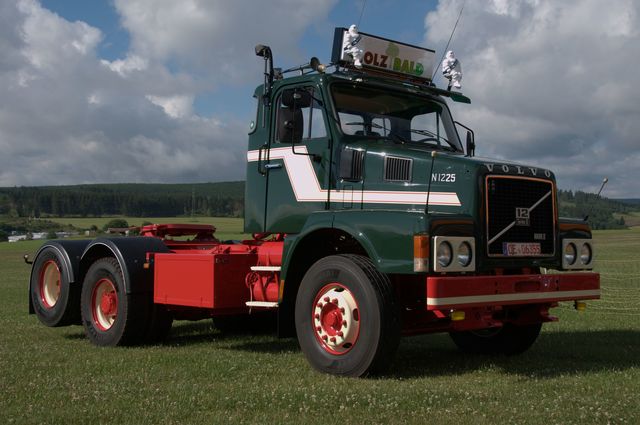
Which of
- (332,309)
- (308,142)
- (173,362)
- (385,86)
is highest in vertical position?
(385,86)

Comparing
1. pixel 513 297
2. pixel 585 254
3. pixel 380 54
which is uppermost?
pixel 380 54

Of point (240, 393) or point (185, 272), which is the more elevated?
point (185, 272)

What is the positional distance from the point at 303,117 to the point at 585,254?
355 centimetres

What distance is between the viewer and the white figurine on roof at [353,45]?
8992mm

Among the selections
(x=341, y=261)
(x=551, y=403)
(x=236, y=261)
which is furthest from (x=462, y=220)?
(x=236, y=261)

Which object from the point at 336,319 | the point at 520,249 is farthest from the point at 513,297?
the point at 336,319

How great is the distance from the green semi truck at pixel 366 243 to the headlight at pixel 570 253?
→ 11 mm

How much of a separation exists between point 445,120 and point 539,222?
2124mm

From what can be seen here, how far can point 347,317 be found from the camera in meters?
7.54

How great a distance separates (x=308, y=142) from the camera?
8.80 metres

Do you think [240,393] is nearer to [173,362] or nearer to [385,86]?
[173,362]

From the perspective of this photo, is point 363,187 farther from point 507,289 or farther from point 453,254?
point 507,289

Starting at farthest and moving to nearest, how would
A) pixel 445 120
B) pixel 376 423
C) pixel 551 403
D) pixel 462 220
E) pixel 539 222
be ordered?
pixel 445 120 < pixel 539 222 < pixel 462 220 < pixel 551 403 < pixel 376 423

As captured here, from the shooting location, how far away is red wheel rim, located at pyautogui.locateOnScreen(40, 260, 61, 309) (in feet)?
37.9
